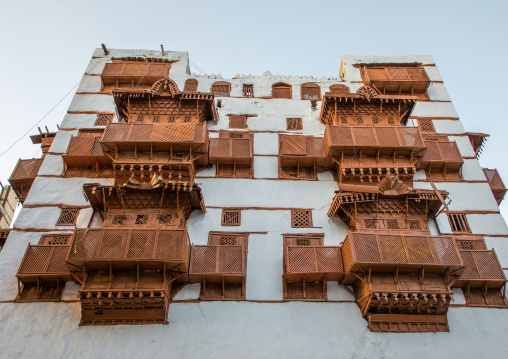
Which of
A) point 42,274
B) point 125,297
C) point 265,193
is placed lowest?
point 125,297

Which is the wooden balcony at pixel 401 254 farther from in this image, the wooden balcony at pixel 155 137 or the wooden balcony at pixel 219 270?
A: the wooden balcony at pixel 155 137

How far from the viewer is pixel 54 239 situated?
1678 centimetres

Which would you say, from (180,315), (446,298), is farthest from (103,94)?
(446,298)

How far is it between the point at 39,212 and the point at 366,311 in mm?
13330

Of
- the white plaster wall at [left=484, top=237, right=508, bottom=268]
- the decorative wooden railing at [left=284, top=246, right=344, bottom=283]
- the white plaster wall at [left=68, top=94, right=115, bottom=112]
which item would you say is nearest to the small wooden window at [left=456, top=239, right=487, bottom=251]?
the white plaster wall at [left=484, top=237, right=508, bottom=268]

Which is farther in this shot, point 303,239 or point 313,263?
point 303,239

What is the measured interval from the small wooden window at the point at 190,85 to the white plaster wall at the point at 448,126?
1263 cm

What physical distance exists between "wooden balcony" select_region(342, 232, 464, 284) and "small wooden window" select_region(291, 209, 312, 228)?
3151mm

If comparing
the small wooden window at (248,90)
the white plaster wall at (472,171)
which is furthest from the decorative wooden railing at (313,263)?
the small wooden window at (248,90)

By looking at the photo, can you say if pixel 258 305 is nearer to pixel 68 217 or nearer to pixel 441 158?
pixel 68 217

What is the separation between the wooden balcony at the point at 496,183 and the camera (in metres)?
20.3

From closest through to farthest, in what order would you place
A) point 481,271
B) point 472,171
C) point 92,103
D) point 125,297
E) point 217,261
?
point 125,297, point 217,261, point 481,271, point 472,171, point 92,103

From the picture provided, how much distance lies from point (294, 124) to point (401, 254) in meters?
9.43

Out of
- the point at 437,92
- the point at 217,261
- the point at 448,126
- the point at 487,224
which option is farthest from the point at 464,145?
the point at 217,261
